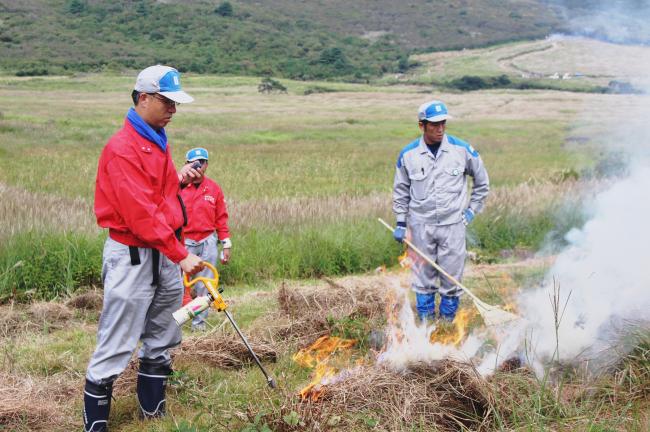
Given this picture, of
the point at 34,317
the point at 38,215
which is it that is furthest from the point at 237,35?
the point at 34,317

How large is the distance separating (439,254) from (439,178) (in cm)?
73

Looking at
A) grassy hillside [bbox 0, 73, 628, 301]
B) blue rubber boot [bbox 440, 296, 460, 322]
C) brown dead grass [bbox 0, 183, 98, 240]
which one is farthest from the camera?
grassy hillside [bbox 0, 73, 628, 301]

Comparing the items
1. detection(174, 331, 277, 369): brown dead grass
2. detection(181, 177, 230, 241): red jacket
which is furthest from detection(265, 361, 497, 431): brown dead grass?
detection(181, 177, 230, 241): red jacket

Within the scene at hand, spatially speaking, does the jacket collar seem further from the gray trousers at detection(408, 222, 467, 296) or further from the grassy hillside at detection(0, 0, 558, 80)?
the grassy hillside at detection(0, 0, 558, 80)

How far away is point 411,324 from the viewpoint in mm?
5355

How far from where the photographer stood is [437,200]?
21.4ft

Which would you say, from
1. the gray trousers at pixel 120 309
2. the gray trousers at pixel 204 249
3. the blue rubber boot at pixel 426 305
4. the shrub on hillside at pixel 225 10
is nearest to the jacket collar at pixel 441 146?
the blue rubber boot at pixel 426 305

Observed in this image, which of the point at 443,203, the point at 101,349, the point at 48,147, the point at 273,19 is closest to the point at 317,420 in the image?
the point at 101,349

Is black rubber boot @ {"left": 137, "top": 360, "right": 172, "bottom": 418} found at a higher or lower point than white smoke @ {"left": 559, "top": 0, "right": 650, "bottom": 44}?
lower

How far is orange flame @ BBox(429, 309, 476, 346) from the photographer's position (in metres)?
5.45

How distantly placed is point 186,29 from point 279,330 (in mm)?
110655

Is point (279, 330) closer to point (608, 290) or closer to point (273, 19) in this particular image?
point (608, 290)

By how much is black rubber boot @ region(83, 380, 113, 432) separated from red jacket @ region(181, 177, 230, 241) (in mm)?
2737

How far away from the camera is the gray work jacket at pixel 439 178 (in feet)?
21.4
